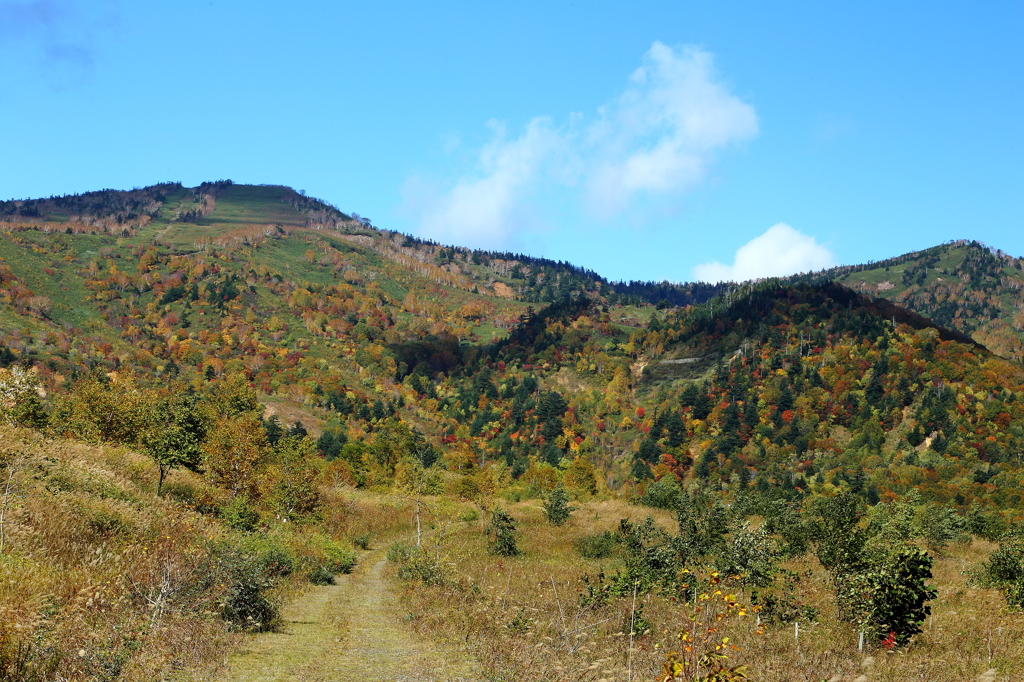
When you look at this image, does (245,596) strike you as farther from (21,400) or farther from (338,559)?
(21,400)

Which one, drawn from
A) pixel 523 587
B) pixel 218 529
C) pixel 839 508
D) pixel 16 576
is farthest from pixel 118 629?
pixel 839 508

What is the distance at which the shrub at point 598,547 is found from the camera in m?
35.2

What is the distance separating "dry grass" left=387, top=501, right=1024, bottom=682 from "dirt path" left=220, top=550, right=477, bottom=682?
2.57 feet

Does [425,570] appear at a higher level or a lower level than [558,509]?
higher

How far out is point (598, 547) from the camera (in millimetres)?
35719

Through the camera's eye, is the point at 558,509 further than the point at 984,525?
Yes

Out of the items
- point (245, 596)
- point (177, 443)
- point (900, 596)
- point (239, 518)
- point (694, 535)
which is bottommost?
point (239, 518)

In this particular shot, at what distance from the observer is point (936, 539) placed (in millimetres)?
37531

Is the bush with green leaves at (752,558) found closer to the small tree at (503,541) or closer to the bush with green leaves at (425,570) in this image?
the bush with green leaves at (425,570)

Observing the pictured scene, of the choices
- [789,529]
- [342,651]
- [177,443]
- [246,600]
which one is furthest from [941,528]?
[177,443]

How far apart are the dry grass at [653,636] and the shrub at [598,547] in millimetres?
7383

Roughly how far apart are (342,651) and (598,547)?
2336 cm

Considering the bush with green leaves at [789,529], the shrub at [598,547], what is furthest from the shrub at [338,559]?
the bush with green leaves at [789,529]

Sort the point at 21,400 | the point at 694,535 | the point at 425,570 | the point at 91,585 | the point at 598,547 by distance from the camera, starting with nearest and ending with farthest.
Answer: the point at 91,585 → the point at 694,535 → the point at 425,570 → the point at 598,547 → the point at 21,400
